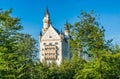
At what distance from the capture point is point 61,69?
77125mm

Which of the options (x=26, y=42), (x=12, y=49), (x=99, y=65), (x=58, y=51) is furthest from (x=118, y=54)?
(x=58, y=51)

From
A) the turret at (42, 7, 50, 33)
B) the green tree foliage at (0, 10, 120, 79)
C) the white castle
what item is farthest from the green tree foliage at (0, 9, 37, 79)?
the turret at (42, 7, 50, 33)

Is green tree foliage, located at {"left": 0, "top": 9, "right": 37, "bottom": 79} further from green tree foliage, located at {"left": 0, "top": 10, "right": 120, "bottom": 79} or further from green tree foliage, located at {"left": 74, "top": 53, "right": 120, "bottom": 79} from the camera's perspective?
green tree foliage, located at {"left": 74, "top": 53, "right": 120, "bottom": 79}

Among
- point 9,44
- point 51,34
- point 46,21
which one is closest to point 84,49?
point 9,44

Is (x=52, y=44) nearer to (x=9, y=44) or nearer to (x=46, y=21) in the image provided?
(x=46, y=21)

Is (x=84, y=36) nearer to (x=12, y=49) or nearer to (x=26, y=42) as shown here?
(x=12, y=49)

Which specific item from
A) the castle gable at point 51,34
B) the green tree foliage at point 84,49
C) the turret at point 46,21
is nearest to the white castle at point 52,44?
the castle gable at point 51,34

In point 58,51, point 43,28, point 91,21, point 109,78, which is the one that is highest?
point 43,28

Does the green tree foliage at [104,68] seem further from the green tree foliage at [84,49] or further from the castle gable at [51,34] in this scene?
the castle gable at [51,34]

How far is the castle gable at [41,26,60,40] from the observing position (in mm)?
136875

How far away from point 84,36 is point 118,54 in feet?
12.0

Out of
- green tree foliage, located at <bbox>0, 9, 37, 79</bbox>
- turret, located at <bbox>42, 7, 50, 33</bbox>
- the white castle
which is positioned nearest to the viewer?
green tree foliage, located at <bbox>0, 9, 37, 79</bbox>

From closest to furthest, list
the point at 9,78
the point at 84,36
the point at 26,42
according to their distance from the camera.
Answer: the point at 9,78 < the point at 84,36 < the point at 26,42

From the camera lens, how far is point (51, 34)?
137000 mm
